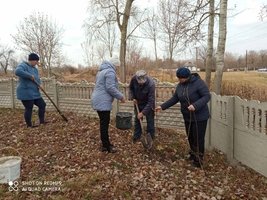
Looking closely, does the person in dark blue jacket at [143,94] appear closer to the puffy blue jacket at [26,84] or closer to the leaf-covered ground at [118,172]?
the leaf-covered ground at [118,172]

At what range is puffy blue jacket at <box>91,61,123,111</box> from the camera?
466 centimetres

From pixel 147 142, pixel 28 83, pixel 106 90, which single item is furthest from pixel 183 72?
pixel 28 83

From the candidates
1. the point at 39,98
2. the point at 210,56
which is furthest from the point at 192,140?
the point at 210,56

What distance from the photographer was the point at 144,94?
5.35m

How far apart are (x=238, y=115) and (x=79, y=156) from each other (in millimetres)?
2825

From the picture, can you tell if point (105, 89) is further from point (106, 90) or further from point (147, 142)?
point (147, 142)

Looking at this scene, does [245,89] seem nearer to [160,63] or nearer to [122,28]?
[122,28]

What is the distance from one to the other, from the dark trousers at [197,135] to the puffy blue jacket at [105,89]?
1.29 meters

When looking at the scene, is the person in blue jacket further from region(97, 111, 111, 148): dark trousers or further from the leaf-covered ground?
region(97, 111, 111, 148): dark trousers

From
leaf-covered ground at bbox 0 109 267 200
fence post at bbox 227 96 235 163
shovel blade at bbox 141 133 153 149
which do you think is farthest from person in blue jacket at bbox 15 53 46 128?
fence post at bbox 227 96 235 163

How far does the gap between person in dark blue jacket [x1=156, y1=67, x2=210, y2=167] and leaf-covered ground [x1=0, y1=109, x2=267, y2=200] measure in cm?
51

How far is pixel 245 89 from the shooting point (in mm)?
14555

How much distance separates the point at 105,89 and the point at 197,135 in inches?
67.3

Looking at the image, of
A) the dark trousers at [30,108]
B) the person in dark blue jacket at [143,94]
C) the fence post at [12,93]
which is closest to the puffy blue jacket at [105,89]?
the person in dark blue jacket at [143,94]
